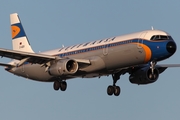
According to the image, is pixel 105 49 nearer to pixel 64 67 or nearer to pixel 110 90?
pixel 64 67

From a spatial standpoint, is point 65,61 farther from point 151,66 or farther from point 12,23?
point 12,23

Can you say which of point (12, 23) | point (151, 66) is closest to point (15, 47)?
point (12, 23)

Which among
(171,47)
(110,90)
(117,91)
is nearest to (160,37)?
(171,47)

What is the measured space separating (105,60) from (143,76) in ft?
20.8

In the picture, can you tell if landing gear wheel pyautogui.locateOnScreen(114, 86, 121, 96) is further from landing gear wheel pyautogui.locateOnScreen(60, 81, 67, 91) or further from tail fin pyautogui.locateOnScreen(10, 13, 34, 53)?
tail fin pyautogui.locateOnScreen(10, 13, 34, 53)

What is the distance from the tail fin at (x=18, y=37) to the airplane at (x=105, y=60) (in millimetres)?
6268

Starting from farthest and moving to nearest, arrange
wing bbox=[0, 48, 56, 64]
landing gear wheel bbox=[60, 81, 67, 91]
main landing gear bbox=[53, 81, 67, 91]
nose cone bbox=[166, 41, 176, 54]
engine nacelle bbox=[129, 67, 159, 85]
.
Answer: landing gear wheel bbox=[60, 81, 67, 91] < main landing gear bbox=[53, 81, 67, 91] < engine nacelle bbox=[129, 67, 159, 85] < wing bbox=[0, 48, 56, 64] < nose cone bbox=[166, 41, 176, 54]

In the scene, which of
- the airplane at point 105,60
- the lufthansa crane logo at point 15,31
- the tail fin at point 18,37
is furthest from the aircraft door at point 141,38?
the lufthansa crane logo at point 15,31

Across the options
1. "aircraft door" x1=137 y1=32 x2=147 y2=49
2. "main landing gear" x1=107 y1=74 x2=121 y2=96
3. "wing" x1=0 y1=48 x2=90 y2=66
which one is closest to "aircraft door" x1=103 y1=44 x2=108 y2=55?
"wing" x1=0 y1=48 x2=90 y2=66

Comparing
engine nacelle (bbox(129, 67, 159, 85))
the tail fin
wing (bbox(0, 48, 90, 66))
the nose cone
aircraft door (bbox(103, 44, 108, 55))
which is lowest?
engine nacelle (bbox(129, 67, 159, 85))

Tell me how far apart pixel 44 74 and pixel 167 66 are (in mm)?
13914

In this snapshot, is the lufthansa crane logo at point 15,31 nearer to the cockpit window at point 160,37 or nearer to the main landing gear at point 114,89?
the main landing gear at point 114,89

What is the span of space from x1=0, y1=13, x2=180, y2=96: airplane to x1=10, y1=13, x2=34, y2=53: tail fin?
627 cm

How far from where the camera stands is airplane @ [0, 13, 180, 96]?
6894 cm
